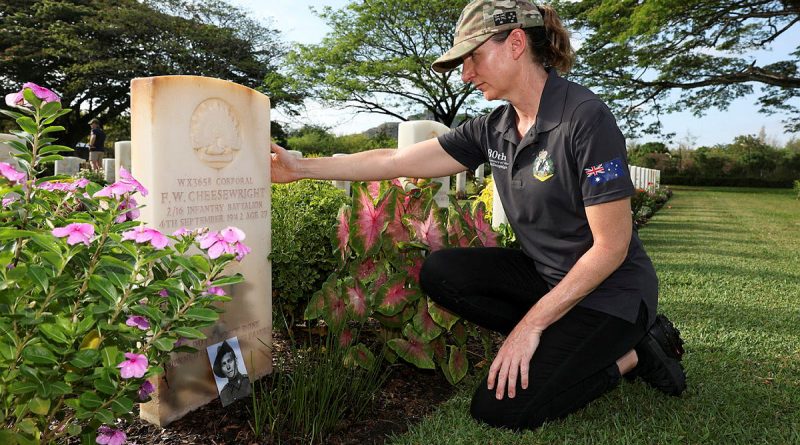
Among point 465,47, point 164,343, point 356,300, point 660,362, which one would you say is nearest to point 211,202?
point 356,300

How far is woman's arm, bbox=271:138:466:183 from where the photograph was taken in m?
2.83

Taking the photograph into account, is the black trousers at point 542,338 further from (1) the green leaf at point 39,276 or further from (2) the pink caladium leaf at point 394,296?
(1) the green leaf at point 39,276

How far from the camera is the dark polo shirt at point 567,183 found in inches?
83.4

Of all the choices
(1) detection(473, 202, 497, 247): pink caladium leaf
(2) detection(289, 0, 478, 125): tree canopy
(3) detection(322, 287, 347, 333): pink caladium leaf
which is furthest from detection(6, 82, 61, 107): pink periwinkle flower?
(2) detection(289, 0, 478, 125): tree canopy

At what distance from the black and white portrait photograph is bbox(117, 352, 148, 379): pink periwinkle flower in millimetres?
1021

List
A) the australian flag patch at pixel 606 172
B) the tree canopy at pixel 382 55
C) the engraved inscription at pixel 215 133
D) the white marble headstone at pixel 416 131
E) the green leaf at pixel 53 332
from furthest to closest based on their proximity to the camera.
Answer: the tree canopy at pixel 382 55, the white marble headstone at pixel 416 131, the engraved inscription at pixel 215 133, the australian flag patch at pixel 606 172, the green leaf at pixel 53 332

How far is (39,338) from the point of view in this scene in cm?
134

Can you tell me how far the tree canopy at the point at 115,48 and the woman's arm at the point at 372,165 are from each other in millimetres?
28781

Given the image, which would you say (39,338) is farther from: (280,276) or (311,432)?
(280,276)

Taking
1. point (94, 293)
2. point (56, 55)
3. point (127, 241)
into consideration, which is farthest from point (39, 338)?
point (56, 55)

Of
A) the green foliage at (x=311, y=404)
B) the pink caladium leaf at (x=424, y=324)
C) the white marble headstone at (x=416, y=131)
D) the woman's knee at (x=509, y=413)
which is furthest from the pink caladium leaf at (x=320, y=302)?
the white marble headstone at (x=416, y=131)

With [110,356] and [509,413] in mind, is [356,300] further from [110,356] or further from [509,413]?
[110,356]

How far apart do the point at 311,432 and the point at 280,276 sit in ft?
3.78

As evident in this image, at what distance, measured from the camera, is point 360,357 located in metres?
2.57
